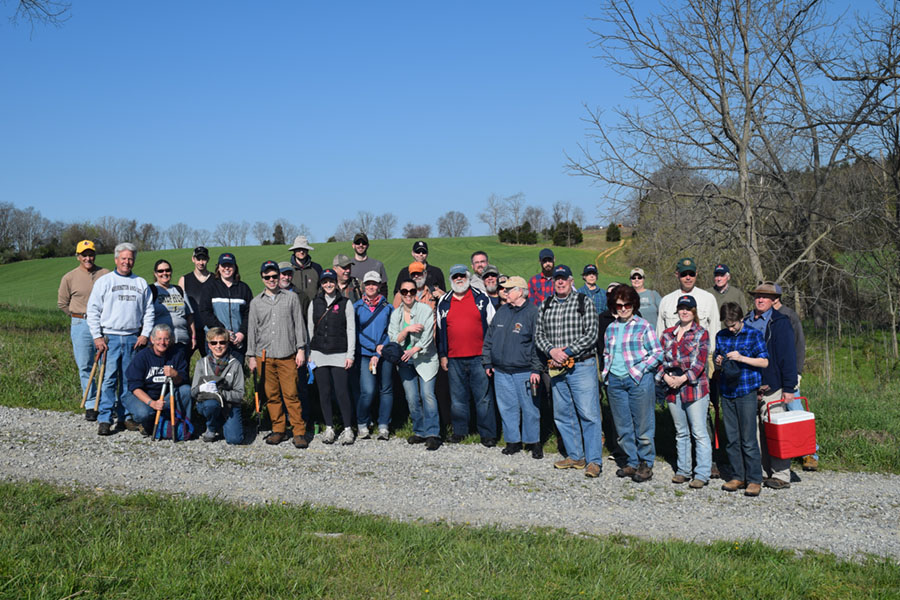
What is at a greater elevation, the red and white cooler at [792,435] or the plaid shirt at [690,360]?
the plaid shirt at [690,360]

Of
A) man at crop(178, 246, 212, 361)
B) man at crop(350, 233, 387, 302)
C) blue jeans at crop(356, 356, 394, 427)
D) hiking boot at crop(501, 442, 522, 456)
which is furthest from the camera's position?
man at crop(350, 233, 387, 302)

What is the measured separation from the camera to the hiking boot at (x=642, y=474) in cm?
692

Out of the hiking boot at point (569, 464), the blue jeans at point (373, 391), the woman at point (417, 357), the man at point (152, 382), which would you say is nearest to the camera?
the hiking boot at point (569, 464)

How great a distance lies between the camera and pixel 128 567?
4.12 metres

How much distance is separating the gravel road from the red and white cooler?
0.41m

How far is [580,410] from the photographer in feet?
24.3

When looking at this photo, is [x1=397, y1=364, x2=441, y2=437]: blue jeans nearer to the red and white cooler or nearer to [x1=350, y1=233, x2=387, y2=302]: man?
[x1=350, y1=233, x2=387, y2=302]: man

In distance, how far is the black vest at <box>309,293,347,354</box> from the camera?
842cm

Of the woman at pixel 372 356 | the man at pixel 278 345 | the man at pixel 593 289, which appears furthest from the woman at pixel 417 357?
the man at pixel 593 289

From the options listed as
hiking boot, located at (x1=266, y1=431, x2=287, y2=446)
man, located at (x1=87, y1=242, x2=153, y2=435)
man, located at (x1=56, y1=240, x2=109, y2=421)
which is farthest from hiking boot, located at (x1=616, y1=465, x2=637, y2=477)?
man, located at (x1=56, y1=240, x2=109, y2=421)

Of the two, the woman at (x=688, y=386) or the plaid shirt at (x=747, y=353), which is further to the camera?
the woman at (x=688, y=386)

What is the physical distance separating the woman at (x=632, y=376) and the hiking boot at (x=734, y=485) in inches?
28.8

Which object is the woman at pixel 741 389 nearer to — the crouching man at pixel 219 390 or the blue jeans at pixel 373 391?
the blue jeans at pixel 373 391

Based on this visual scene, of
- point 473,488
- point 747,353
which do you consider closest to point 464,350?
point 473,488
